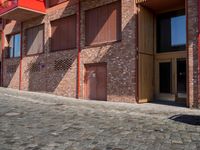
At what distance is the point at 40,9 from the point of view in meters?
18.7

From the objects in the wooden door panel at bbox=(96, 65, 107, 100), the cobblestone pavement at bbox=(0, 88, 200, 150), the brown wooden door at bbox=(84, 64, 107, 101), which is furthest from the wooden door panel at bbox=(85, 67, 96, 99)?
the cobblestone pavement at bbox=(0, 88, 200, 150)

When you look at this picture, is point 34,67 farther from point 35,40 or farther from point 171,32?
point 171,32

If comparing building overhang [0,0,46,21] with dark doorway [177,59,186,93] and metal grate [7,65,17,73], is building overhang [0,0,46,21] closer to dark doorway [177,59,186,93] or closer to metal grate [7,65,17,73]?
metal grate [7,65,17,73]

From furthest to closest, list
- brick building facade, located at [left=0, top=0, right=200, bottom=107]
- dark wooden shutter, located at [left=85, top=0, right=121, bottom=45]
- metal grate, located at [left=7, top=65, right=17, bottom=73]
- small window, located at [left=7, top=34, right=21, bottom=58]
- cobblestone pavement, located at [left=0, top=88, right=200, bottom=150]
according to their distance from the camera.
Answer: small window, located at [left=7, top=34, right=21, bottom=58], metal grate, located at [left=7, top=65, right=17, bottom=73], dark wooden shutter, located at [left=85, top=0, right=121, bottom=45], brick building facade, located at [left=0, top=0, right=200, bottom=107], cobblestone pavement, located at [left=0, top=88, right=200, bottom=150]

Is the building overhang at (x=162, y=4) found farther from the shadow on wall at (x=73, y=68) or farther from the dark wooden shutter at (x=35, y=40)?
the dark wooden shutter at (x=35, y=40)

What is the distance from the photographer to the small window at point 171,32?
13.6 m

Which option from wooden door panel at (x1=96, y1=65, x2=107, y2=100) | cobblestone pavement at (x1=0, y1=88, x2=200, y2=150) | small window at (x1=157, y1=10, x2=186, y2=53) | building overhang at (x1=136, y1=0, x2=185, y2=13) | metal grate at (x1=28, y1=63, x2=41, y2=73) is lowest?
cobblestone pavement at (x1=0, y1=88, x2=200, y2=150)

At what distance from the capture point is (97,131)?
22.6 ft

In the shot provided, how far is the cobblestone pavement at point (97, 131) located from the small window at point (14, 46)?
1326 centimetres

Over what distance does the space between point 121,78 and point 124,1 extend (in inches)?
166

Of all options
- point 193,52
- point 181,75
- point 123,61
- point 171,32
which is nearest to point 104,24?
point 123,61

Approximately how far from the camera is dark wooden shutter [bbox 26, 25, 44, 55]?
19422 millimetres

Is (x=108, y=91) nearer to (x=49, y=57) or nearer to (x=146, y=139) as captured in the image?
(x=49, y=57)

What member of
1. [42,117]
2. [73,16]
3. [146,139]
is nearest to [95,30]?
[73,16]
